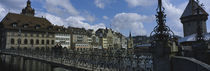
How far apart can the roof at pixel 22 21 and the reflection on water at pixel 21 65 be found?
41.7 ft

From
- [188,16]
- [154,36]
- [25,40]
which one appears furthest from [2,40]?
[188,16]

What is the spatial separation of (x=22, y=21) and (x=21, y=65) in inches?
1060

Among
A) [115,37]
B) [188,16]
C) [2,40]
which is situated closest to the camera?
[188,16]

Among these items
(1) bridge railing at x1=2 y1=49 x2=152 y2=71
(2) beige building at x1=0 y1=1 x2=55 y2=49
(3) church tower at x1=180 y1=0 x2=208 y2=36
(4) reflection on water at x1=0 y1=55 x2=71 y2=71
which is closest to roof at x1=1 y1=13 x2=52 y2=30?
(2) beige building at x1=0 y1=1 x2=55 y2=49

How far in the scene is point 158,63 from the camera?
5.47 meters

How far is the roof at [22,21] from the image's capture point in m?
45.0

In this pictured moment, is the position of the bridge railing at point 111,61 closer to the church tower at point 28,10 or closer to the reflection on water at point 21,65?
the reflection on water at point 21,65

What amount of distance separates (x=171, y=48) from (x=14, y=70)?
31832mm

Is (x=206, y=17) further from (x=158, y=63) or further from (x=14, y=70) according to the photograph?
(x=14, y=70)

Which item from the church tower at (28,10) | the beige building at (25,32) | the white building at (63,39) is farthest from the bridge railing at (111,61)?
the church tower at (28,10)

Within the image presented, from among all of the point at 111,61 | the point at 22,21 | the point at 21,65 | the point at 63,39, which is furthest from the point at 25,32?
the point at 111,61

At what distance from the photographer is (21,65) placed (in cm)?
2744

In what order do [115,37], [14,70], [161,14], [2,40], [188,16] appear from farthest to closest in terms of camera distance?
[115,37] → [2,40] → [188,16] → [14,70] → [161,14]

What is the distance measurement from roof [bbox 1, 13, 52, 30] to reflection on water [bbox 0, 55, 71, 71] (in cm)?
1272
